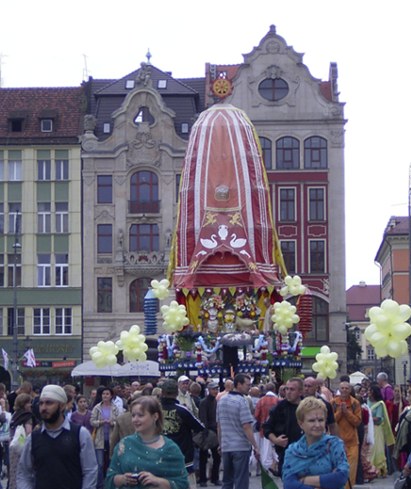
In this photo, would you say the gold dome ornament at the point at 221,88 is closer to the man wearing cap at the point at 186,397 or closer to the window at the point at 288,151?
the window at the point at 288,151

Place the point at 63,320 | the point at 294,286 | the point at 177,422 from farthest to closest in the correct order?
the point at 63,320
the point at 294,286
the point at 177,422

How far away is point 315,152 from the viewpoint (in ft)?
231

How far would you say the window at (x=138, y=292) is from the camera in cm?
6981

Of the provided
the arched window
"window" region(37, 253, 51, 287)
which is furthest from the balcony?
"window" region(37, 253, 51, 287)

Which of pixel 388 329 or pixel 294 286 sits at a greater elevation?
pixel 294 286

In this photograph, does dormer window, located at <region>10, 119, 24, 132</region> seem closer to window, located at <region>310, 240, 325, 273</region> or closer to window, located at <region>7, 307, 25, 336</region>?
window, located at <region>7, 307, 25, 336</region>

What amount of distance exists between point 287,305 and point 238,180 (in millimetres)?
6948

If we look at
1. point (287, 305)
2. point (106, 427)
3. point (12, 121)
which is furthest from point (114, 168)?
point (106, 427)

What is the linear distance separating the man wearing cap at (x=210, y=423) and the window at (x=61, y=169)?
46655 mm

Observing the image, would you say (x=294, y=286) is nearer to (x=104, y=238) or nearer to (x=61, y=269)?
(x=104, y=238)

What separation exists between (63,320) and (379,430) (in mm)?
45731

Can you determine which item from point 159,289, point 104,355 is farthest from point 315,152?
point 104,355

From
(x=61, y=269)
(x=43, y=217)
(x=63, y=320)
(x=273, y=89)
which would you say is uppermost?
(x=273, y=89)

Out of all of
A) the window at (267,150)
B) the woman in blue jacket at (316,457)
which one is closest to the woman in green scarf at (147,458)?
the woman in blue jacket at (316,457)
